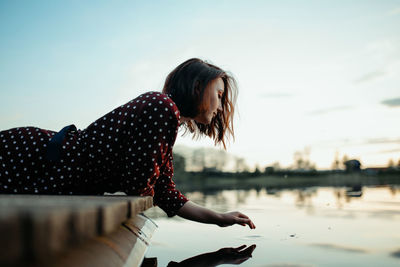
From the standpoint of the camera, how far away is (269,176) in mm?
19922

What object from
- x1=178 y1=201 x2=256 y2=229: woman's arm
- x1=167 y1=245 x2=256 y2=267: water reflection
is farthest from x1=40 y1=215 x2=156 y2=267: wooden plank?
x1=178 y1=201 x2=256 y2=229: woman's arm

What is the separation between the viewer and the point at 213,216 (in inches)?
84.4

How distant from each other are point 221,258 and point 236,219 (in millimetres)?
445

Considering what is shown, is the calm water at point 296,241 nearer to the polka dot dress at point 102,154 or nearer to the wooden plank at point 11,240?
the polka dot dress at point 102,154

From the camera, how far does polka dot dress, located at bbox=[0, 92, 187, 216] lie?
1.58m

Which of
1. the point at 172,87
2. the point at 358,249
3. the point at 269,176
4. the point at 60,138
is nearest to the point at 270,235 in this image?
the point at 358,249

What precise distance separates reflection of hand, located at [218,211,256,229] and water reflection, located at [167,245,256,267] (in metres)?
0.22

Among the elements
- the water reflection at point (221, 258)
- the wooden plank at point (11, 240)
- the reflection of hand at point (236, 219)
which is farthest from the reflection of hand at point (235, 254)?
the wooden plank at point (11, 240)

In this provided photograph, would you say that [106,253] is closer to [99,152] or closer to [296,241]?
[99,152]

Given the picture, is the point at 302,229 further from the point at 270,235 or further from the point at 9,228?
the point at 9,228

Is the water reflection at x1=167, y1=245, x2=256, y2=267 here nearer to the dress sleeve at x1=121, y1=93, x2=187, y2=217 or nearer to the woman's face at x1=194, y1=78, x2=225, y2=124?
the dress sleeve at x1=121, y1=93, x2=187, y2=217

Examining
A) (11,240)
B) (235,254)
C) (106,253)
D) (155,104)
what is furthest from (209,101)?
(11,240)

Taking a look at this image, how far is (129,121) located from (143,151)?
0.16 metres

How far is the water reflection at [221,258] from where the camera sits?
1562 mm
